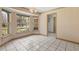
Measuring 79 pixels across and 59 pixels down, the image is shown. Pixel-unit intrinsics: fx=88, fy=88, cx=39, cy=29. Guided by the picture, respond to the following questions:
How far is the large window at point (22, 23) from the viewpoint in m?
6.92

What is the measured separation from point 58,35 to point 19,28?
3.05 metres

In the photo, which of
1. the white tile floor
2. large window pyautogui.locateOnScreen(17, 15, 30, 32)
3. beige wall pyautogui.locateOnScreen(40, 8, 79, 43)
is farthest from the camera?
large window pyautogui.locateOnScreen(17, 15, 30, 32)

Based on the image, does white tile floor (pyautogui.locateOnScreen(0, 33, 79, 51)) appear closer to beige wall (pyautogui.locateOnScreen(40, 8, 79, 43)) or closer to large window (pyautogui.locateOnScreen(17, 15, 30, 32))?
beige wall (pyautogui.locateOnScreen(40, 8, 79, 43))

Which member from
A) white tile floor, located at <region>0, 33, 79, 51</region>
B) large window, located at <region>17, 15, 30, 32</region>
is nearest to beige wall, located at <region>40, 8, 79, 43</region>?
white tile floor, located at <region>0, 33, 79, 51</region>

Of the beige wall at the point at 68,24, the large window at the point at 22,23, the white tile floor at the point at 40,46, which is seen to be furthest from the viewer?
the large window at the point at 22,23

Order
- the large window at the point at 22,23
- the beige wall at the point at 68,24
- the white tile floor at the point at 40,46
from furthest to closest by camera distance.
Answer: the large window at the point at 22,23, the beige wall at the point at 68,24, the white tile floor at the point at 40,46

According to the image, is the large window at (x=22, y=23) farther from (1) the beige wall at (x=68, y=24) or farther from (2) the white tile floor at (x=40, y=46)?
(1) the beige wall at (x=68, y=24)

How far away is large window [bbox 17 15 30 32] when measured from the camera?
6918mm

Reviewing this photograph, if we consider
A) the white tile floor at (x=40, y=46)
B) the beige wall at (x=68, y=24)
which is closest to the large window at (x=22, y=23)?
the white tile floor at (x=40, y=46)

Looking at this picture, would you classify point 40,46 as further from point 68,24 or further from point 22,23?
point 22,23

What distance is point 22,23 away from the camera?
7328 millimetres

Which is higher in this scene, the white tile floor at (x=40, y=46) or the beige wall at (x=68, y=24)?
the beige wall at (x=68, y=24)
